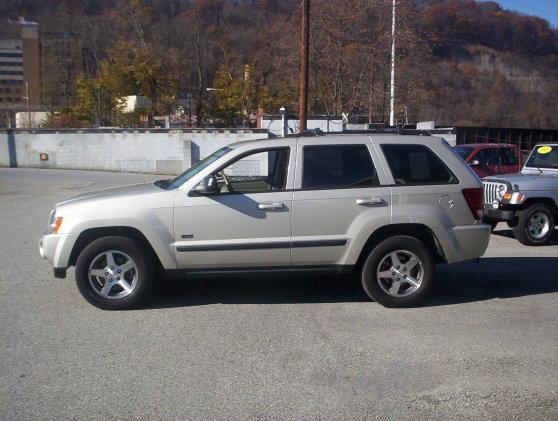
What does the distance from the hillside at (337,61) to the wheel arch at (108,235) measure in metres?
27.0

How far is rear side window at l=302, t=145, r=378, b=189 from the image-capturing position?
6703mm

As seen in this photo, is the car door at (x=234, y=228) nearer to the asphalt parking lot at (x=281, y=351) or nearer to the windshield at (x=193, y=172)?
the windshield at (x=193, y=172)

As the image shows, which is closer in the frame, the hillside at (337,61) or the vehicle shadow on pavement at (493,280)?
the vehicle shadow on pavement at (493,280)

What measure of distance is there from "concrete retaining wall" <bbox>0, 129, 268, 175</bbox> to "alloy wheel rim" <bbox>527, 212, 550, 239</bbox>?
20990 mm

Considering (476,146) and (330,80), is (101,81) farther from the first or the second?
(476,146)

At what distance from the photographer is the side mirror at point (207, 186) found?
642 centimetres

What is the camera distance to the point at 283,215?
6555mm

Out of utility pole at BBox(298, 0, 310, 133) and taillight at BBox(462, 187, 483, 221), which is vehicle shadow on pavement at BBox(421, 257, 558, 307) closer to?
taillight at BBox(462, 187, 483, 221)

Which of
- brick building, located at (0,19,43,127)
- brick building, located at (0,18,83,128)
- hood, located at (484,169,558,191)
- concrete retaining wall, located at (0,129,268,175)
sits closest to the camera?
hood, located at (484,169,558,191)

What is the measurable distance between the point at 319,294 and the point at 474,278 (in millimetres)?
2277

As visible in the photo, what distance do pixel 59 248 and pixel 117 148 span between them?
96.5 feet

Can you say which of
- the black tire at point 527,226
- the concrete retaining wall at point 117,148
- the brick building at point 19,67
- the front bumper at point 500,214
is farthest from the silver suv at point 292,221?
the brick building at point 19,67

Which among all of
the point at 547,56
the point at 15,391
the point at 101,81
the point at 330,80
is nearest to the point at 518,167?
the point at 15,391

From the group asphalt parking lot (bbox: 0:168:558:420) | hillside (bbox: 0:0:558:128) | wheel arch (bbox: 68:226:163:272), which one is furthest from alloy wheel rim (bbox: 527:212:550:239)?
hillside (bbox: 0:0:558:128)
